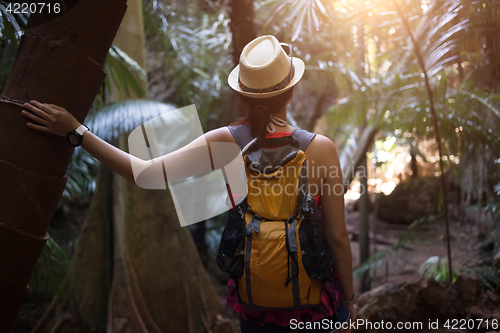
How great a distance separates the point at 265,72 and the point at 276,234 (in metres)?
0.56

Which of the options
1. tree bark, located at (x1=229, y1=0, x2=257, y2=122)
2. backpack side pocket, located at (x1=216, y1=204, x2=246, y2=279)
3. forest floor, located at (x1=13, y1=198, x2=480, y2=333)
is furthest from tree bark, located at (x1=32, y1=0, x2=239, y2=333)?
backpack side pocket, located at (x1=216, y1=204, x2=246, y2=279)

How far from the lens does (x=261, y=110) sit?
1.25m

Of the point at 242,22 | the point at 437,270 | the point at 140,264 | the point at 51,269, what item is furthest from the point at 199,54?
the point at 437,270

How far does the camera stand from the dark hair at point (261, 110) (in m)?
1.24

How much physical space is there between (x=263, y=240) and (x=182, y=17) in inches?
195

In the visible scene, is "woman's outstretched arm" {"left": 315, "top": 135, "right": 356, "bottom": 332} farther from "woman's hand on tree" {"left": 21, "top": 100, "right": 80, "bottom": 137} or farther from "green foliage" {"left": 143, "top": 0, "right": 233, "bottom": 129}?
"green foliage" {"left": 143, "top": 0, "right": 233, "bottom": 129}

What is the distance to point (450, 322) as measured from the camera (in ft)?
8.13

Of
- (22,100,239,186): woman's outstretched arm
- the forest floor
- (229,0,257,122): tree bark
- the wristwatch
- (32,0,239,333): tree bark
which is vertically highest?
(229,0,257,122): tree bark

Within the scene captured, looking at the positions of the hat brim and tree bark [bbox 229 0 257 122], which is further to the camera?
tree bark [bbox 229 0 257 122]

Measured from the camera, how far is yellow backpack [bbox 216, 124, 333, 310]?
3.84 ft

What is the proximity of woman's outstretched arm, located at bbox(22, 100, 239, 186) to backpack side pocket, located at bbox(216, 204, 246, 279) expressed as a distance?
22 cm

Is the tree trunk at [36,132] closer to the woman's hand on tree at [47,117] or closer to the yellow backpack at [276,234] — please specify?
the woman's hand on tree at [47,117]

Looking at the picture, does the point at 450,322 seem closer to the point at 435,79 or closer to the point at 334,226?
the point at 334,226

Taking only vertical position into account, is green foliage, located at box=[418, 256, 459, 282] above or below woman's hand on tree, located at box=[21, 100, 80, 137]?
below
